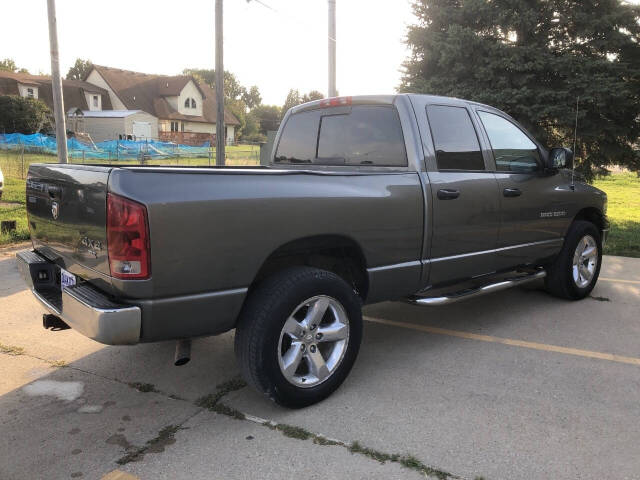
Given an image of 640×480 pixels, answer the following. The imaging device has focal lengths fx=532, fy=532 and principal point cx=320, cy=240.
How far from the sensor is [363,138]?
4.11 meters

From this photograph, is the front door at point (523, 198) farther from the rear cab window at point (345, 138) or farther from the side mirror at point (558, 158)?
the rear cab window at point (345, 138)

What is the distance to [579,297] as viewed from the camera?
551cm

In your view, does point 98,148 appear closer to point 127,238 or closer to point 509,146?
point 509,146

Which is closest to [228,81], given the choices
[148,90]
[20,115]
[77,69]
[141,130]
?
[77,69]

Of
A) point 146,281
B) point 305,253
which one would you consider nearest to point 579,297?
point 305,253

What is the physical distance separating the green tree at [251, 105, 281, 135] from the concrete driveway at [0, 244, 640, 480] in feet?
274

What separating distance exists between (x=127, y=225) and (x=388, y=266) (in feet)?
5.80

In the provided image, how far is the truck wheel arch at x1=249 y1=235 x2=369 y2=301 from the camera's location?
10.3 ft

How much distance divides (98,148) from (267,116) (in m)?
64.7

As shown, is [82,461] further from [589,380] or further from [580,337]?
[580,337]

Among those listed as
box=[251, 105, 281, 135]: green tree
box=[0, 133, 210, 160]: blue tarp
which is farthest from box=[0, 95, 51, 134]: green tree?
box=[251, 105, 281, 135]: green tree

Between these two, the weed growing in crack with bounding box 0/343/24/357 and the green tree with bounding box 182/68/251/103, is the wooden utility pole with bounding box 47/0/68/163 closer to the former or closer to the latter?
the weed growing in crack with bounding box 0/343/24/357

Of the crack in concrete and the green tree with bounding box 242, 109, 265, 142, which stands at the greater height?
the green tree with bounding box 242, 109, 265, 142

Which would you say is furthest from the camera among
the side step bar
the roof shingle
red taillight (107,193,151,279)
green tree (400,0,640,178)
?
the roof shingle
